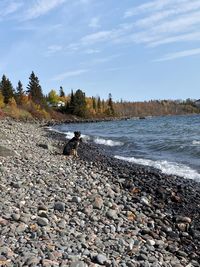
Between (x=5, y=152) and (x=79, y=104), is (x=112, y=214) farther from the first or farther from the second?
(x=79, y=104)

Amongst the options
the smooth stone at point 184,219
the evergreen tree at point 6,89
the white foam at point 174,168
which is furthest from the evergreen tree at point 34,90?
the smooth stone at point 184,219

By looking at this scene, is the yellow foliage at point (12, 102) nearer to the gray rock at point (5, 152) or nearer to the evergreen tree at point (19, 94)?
the evergreen tree at point (19, 94)

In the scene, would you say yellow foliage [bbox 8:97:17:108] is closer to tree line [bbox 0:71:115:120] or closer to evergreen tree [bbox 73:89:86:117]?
tree line [bbox 0:71:115:120]

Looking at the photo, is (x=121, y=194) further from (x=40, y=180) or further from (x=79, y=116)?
(x=79, y=116)

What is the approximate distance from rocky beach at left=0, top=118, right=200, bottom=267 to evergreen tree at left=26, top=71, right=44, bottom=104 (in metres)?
109

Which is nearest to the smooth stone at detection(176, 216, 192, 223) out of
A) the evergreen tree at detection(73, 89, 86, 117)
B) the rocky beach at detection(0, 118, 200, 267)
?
the rocky beach at detection(0, 118, 200, 267)

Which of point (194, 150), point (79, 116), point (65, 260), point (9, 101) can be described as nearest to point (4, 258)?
point (65, 260)

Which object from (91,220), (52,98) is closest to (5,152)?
(91,220)

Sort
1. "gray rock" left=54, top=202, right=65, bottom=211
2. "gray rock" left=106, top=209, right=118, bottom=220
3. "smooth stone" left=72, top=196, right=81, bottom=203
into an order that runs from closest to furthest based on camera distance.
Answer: "gray rock" left=54, top=202, right=65, bottom=211, "gray rock" left=106, top=209, right=118, bottom=220, "smooth stone" left=72, top=196, right=81, bottom=203

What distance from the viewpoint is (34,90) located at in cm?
12362

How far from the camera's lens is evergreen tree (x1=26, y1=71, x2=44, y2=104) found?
4774 inches

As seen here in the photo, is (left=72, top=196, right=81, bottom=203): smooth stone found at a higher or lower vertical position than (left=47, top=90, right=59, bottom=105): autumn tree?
lower

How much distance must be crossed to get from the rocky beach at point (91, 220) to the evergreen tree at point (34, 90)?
10930cm

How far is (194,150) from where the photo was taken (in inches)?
1002
